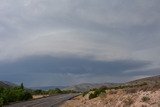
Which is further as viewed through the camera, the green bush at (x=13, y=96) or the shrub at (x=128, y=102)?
the green bush at (x=13, y=96)

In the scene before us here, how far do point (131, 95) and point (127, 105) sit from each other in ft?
7.42

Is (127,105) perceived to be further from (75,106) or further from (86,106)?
(75,106)

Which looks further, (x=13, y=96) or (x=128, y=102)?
(x=13, y=96)

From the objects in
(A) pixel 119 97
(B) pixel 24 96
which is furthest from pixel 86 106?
(B) pixel 24 96

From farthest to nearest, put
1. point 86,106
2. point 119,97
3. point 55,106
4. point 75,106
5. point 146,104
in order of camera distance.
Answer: point 55,106 < point 75,106 < point 86,106 < point 119,97 < point 146,104

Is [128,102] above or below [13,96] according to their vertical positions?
below

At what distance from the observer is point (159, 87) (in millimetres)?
37656

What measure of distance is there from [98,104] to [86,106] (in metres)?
4.13

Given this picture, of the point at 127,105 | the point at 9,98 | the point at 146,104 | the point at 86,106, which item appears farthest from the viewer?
the point at 9,98

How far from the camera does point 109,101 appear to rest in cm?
4112

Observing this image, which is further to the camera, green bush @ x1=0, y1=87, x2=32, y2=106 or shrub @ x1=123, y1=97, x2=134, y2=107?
green bush @ x1=0, y1=87, x2=32, y2=106

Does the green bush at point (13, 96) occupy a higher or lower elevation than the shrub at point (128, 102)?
higher

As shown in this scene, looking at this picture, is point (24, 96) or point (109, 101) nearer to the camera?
point (109, 101)

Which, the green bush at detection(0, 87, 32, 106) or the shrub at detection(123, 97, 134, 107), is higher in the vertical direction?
the green bush at detection(0, 87, 32, 106)
